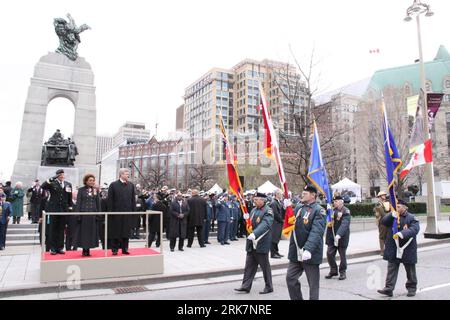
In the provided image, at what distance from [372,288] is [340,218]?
201cm

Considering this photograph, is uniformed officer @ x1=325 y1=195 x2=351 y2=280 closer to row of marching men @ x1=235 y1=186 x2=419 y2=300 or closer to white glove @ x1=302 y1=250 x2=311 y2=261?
row of marching men @ x1=235 y1=186 x2=419 y2=300

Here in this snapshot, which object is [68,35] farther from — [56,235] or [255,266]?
[255,266]

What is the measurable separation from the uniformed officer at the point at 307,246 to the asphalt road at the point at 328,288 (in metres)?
1.29

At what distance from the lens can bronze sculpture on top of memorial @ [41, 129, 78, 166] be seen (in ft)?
71.3

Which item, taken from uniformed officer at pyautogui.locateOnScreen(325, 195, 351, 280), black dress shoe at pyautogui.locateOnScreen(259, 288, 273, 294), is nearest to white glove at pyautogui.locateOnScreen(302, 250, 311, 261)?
black dress shoe at pyautogui.locateOnScreen(259, 288, 273, 294)

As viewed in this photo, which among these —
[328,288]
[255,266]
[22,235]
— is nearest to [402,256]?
[328,288]

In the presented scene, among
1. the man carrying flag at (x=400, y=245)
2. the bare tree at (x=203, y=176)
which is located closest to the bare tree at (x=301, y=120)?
the man carrying flag at (x=400, y=245)

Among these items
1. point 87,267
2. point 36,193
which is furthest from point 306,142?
point 87,267

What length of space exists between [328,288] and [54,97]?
72.4ft

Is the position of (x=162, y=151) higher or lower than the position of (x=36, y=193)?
higher

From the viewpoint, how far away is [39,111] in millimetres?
23359

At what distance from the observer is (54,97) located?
24312mm
